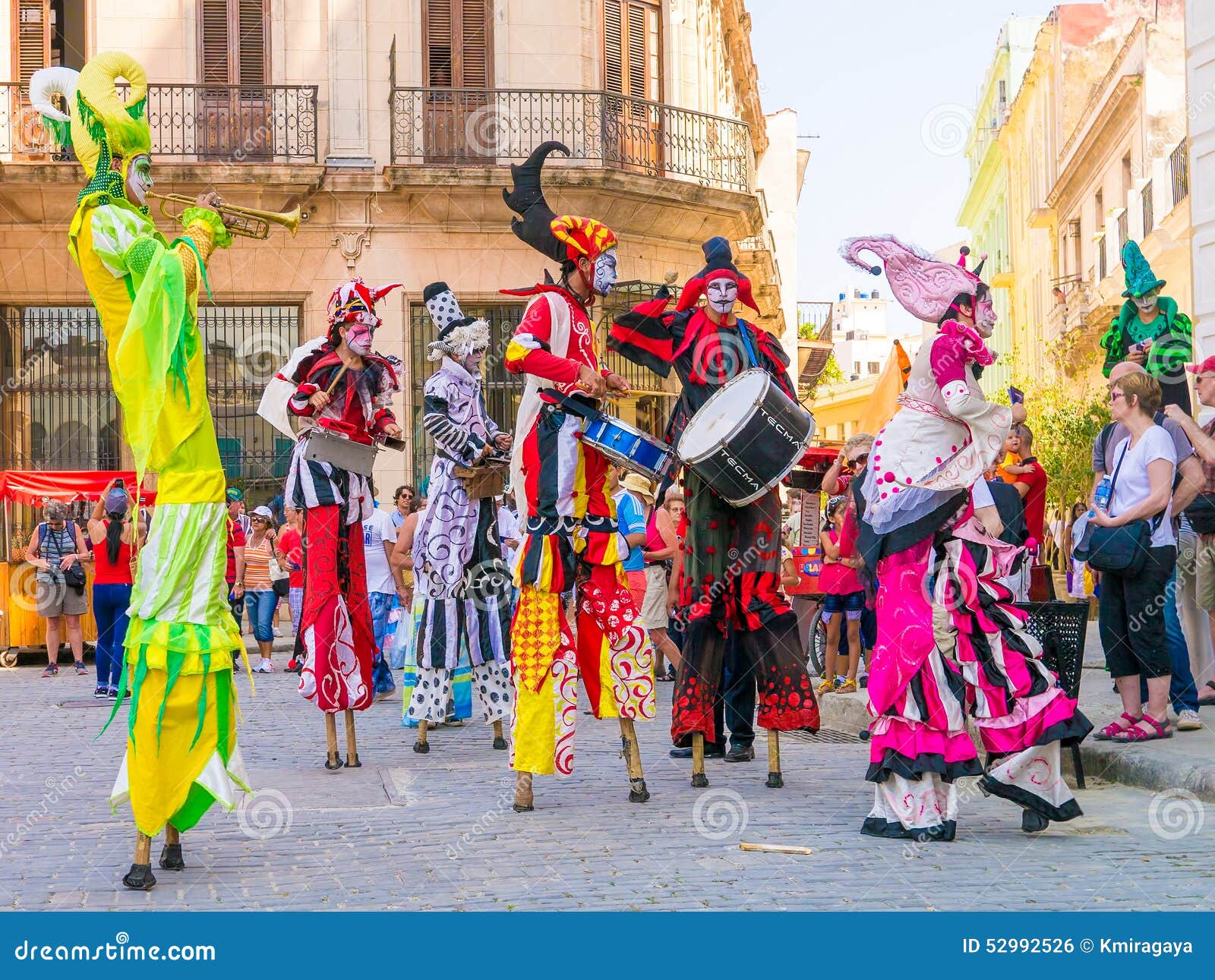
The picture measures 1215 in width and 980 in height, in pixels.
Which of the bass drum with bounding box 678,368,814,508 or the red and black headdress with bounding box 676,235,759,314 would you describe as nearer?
the bass drum with bounding box 678,368,814,508

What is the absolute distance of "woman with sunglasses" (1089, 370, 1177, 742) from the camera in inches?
298

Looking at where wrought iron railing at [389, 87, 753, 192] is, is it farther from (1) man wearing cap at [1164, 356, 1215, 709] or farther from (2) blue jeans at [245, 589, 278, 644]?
(1) man wearing cap at [1164, 356, 1215, 709]

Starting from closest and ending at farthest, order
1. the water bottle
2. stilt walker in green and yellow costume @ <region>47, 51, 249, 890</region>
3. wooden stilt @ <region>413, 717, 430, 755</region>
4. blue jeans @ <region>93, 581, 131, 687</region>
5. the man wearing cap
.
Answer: stilt walker in green and yellow costume @ <region>47, 51, 249, 890</region>, the water bottle, the man wearing cap, wooden stilt @ <region>413, 717, 430, 755</region>, blue jeans @ <region>93, 581, 131, 687</region>

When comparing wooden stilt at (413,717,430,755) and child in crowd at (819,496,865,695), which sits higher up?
child in crowd at (819,496,865,695)

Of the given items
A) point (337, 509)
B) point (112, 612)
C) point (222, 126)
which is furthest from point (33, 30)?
point (337, 509)

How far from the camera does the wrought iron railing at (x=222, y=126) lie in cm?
2170

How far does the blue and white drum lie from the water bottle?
8.68 ft

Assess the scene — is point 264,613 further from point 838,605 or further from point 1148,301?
point 1148,301

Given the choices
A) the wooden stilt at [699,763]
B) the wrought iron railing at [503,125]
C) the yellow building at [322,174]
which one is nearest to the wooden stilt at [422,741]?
the wooden stilt at [699,763]

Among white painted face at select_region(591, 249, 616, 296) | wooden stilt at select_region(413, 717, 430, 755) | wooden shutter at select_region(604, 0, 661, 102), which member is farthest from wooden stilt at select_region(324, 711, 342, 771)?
wooden shutter at select_region(604, 0, 661, 102)

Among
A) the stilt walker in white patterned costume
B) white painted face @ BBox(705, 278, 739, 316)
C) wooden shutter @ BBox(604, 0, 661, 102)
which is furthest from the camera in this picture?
wooden shutter @ BBox(604, 0, 661, 102)

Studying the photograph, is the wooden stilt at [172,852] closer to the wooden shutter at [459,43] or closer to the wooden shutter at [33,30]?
the wooden shutter at [459,43]

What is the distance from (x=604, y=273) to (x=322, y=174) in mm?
15528

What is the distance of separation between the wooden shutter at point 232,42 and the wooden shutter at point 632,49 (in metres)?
4.85
